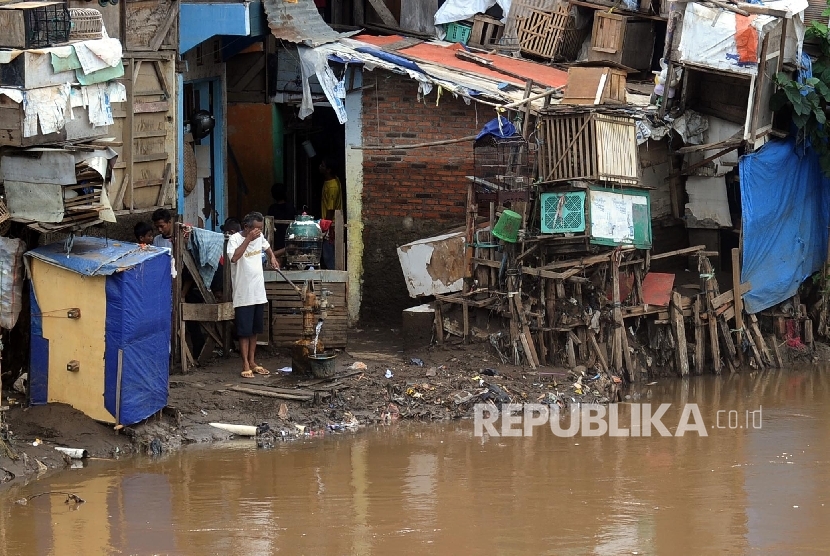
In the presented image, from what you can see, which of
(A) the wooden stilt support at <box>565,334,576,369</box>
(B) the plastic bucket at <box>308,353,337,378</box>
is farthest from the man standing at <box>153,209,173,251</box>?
(A) the wooden stilt support at <box>565,334,576,369</box>

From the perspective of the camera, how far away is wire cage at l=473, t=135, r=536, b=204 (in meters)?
13.8

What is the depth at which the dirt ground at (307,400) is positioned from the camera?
10.5 meters

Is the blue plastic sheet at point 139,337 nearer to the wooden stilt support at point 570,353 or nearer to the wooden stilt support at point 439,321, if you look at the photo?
the wooden stilt support at point 439,321

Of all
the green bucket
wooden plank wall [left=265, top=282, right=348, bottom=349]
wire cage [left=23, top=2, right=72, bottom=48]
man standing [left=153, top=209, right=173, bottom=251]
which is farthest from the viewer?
the green bucket

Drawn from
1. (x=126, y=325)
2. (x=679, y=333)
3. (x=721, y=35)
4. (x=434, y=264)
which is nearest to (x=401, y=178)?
(x=434, y=264)

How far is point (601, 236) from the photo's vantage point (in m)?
13.4

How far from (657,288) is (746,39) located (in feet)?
9.60

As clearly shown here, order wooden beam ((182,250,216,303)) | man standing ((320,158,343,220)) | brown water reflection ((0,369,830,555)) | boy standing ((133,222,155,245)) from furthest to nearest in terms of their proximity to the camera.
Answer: man standing ((320,158,343,220)) → wooden beam ((182,250,216,303)) → boy standing ((133,222,155,245)) → brown water reflection ((0,369,830,555))

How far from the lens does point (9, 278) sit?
10.5 metres

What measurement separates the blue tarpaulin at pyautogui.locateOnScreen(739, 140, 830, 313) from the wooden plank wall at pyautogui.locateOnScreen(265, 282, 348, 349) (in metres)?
4.85

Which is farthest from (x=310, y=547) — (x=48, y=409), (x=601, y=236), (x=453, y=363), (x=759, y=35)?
(x=759, y=35)

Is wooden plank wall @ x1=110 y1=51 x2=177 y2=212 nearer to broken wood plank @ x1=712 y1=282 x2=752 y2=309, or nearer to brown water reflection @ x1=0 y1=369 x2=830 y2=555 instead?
brown water reflection @ x1=0 y1=369 x2=830 y2=555

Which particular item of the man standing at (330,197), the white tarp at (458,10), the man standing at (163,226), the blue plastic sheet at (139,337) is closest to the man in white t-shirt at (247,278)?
the man standing at (163,226)

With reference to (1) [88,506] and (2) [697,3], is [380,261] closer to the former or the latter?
(2) [697,3]
